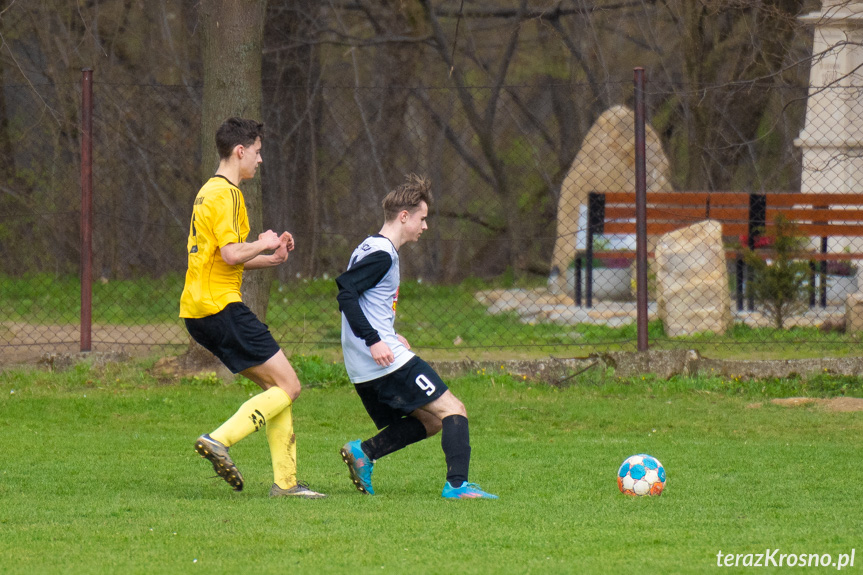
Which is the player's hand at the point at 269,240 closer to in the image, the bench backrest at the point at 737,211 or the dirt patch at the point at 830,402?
the dirt patch at the point at 830,402

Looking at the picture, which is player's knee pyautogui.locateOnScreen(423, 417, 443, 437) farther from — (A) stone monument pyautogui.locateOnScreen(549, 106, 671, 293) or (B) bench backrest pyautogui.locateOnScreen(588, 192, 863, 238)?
(A) stone monument pyautogui.locateOnScreen(549, 106, 671, 293)

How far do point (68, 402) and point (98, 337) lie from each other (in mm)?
2686

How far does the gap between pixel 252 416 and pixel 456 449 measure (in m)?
0.98

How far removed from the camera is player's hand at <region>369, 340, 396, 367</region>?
16.0 feet

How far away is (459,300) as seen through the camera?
1255 centimetres

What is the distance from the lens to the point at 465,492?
16.3 ft

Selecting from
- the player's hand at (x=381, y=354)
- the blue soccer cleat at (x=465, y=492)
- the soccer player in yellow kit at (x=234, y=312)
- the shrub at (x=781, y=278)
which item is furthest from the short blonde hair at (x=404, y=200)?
the shrub at (x=781, y=278)

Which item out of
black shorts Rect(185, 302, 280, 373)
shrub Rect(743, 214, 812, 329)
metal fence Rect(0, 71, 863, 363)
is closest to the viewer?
black shorts Rect(185, 302, 280, 373)

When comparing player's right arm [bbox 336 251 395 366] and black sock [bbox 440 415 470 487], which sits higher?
player's right arm [bbox 336 251 395 366]

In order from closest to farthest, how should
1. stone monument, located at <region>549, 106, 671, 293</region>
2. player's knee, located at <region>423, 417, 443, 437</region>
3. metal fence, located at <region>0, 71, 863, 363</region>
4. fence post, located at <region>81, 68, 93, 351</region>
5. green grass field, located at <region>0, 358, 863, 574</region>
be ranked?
green grass field, located at <region>0, 358, 863, 574</region>
player's knee, located at <region>423, 417, 443, 437</region>
fence post, located at <region>81, 68, 93, 351</region>
metal fence, located at <region>0, 71, 863, 363</region>
stone monument, located at <region>549, 106, 671, 293</region>

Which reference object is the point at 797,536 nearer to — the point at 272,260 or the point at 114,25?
the point at 272,260

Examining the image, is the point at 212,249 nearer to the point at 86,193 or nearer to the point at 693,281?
the point at 86,193

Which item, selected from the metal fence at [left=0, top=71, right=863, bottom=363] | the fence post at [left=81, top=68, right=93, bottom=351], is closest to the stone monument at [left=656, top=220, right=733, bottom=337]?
the metal fence at [left=0, top=71, right=863, bottom=363]

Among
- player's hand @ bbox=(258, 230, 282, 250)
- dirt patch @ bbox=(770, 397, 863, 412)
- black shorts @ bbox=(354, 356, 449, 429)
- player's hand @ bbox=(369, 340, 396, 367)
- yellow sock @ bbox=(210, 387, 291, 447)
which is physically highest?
player's hand @ bbox=(258, 230, 282, 250)
